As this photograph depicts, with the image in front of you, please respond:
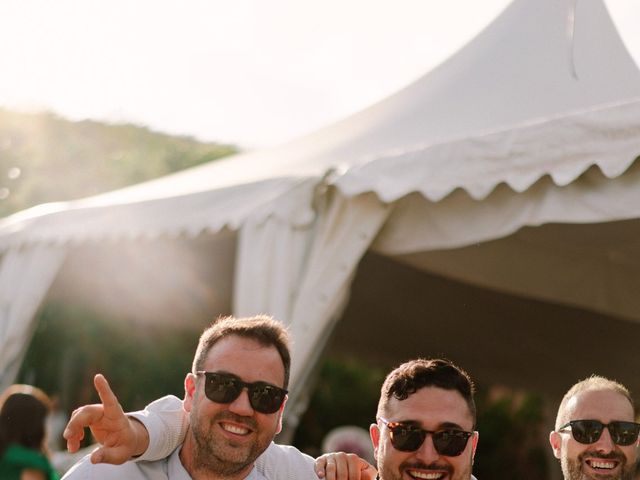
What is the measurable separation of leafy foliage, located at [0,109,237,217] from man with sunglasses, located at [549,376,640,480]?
15.7 m

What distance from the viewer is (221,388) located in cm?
225

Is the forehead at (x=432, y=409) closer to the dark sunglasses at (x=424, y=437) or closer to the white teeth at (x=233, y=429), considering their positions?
Answer: the dark sunglasses at (x=424, y=437)

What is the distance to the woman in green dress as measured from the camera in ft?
12.6

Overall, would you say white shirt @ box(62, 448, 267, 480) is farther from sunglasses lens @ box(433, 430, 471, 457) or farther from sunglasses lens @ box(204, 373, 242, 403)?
sunglasses lens @ box(433, 430, 471, 457)

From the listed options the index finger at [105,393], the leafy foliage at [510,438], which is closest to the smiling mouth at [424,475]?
the index finger at [105,393]

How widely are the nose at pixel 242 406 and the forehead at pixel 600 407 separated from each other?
Result: 91 cm

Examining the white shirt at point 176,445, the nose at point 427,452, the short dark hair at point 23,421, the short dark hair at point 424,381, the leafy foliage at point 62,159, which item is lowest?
the short dark hair at point 23,421

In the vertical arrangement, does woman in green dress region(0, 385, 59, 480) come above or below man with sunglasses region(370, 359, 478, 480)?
below

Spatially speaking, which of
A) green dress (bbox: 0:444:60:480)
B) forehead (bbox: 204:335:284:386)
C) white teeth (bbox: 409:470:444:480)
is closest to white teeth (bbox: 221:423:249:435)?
forehead (bbox: 204:335:284:386)

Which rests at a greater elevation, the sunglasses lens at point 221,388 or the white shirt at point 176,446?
the sunglasses lens at point 221,388

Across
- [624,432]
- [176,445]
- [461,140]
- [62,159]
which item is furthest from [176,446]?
[62,159]

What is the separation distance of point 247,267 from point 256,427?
2.62 metres

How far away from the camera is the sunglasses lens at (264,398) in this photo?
224cm

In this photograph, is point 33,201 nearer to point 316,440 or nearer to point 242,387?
point 316,440
